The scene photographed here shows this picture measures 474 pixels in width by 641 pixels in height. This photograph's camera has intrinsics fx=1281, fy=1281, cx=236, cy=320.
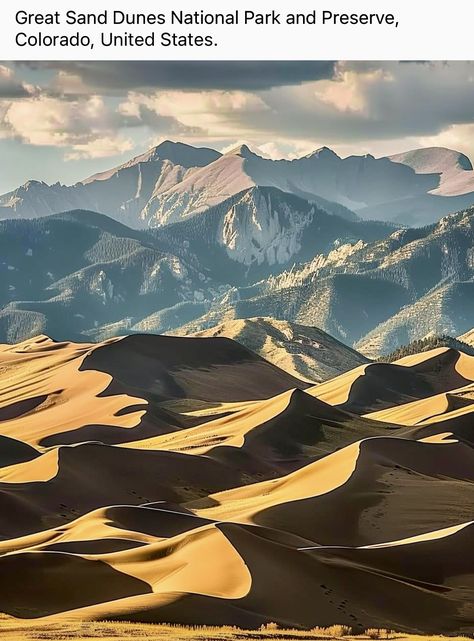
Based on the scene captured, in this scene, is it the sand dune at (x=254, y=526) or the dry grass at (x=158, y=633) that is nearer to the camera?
the dry grass at (x=158, y=633)

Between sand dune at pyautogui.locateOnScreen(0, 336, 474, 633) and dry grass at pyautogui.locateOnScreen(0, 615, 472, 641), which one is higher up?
dry grass at pyautogui.locateOnScreen(0, 615, 472, 641)

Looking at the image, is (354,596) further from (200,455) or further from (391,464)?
(200,455)

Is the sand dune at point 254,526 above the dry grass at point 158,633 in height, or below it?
below

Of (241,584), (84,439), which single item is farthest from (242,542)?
(84,439)

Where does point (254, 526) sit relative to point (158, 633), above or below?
below

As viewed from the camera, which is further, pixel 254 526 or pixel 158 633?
pixel 254 526
